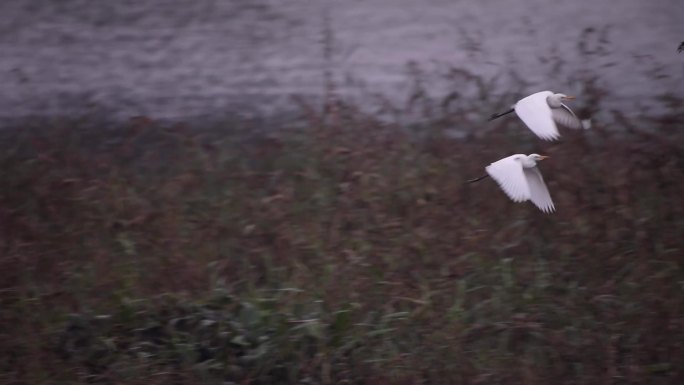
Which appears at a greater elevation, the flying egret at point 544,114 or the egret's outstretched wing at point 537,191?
the flying egret at point 544,114

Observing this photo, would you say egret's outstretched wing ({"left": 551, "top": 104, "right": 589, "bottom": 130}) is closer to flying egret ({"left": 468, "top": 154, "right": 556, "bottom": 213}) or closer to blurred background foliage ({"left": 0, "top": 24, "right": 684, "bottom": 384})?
flying egret ({"left": 468, "top": 154, "right": 556, "bottom": 213})

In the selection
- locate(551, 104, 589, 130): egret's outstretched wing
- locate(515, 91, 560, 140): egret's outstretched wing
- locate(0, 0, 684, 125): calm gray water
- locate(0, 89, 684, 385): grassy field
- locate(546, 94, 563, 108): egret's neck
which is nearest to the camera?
locate(515, 91, 560, 140): egret's outstretched wing

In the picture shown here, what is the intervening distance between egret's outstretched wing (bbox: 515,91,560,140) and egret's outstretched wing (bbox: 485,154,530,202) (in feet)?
0.60

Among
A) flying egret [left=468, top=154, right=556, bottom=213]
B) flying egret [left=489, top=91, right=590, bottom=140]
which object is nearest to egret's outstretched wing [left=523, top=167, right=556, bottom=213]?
flying egret [left=468, top=154, right=556, bottom=213]

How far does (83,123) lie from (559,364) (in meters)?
2.92

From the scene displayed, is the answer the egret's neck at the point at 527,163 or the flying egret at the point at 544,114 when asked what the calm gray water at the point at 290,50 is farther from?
the egret's neck at the point at 527,163

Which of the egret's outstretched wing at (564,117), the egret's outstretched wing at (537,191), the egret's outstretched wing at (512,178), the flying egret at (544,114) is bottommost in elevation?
the egret's outstretched wing at (537,191)

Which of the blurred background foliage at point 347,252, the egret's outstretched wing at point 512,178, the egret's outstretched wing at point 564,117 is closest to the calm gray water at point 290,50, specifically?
the blurred background foliage at point 347,252

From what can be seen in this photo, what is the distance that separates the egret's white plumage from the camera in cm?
340

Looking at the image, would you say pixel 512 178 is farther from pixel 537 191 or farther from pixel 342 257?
pixel 342 257

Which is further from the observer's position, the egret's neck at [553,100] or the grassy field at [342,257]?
the egret's neck at [553,100]

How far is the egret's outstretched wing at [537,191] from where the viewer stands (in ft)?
11.6

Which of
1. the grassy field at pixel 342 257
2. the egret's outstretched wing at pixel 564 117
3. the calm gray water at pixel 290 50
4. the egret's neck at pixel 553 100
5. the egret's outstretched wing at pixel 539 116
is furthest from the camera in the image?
the calm gray water at pixel 290 50

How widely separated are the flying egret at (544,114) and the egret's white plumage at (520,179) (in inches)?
6.8
